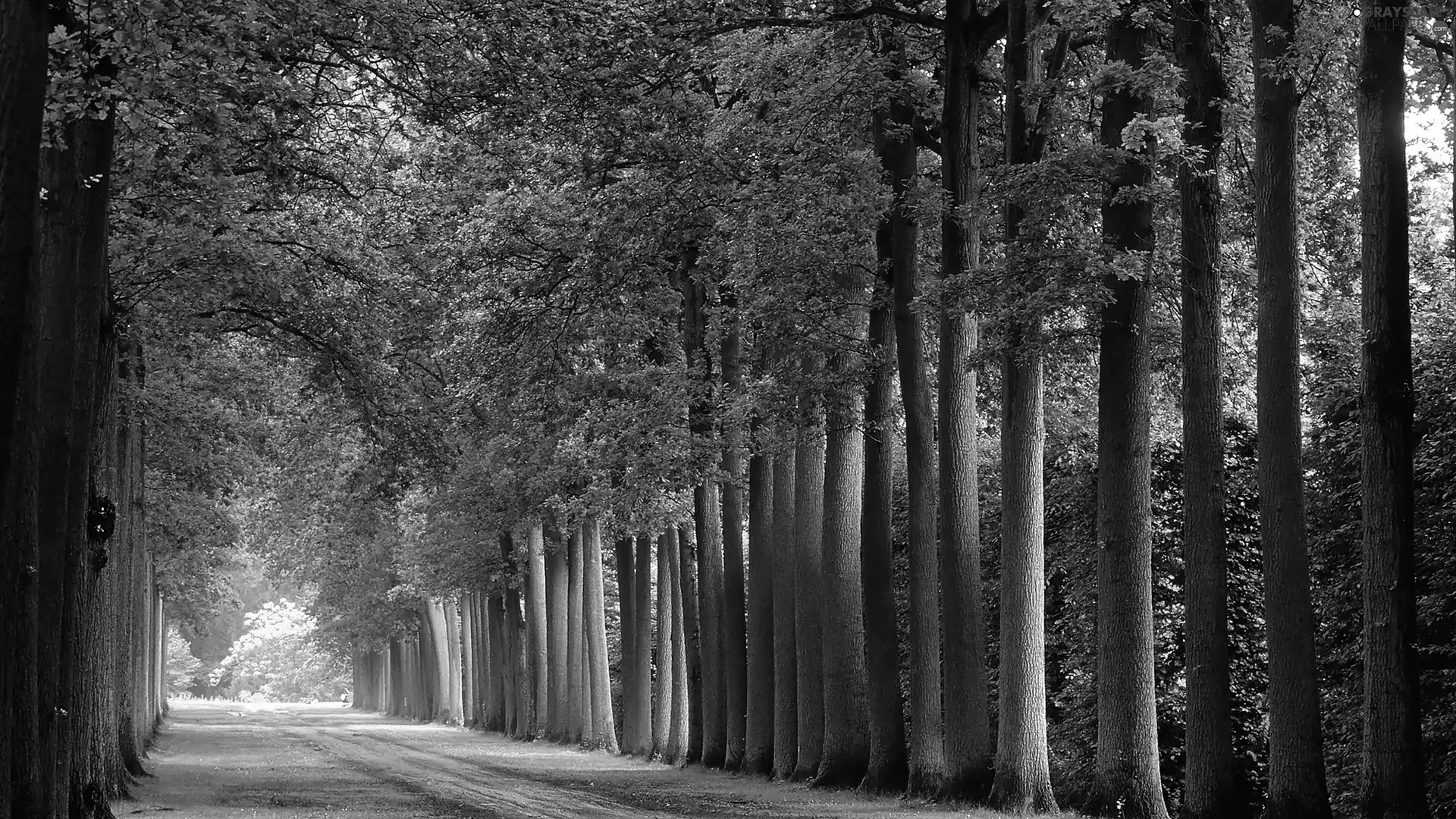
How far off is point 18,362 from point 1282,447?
37.6 ft

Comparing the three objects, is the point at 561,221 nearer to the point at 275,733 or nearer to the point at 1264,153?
the point at 1264,153

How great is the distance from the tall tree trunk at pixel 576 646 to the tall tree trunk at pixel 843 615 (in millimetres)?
18394

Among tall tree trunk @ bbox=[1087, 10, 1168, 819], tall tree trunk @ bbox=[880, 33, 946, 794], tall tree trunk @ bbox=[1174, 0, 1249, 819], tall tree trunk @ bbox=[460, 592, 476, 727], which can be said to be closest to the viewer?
tall tree trunk @ bbox=[1174, 0, 1249, 819]

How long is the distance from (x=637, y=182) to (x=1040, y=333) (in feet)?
30.3

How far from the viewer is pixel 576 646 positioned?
44.0 metres

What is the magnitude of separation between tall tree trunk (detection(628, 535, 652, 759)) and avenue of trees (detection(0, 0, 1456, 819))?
2372 mm

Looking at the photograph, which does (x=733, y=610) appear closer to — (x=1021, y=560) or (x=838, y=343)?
(x=838, y=343)

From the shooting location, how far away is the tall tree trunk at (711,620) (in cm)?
3150

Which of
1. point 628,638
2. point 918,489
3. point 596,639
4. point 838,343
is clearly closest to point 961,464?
point 918,489

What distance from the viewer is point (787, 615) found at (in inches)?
1107

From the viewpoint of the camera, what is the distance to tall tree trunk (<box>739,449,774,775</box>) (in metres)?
29.2

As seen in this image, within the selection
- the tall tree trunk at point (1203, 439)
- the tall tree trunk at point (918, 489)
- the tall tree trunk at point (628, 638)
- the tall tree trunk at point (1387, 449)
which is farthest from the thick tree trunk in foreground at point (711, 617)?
the tall tree trunk at point (1387, 449)

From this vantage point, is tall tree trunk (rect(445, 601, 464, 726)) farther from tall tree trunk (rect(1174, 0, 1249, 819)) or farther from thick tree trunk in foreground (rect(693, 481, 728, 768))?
tall tree trunk (rect(1174, 0, 1249, 819))

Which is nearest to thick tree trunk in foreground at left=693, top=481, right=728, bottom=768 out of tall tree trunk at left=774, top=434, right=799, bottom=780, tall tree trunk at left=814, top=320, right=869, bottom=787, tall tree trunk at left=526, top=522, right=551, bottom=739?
tall tree trunk at left=774, top=434, right=799, bottom=780
